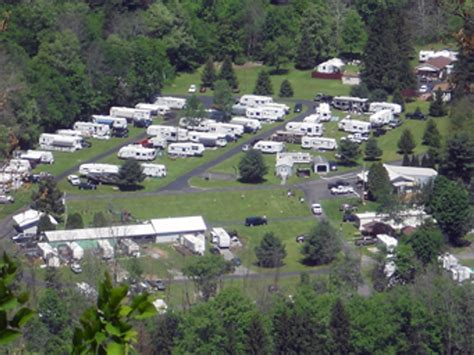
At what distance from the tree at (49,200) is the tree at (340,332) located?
532cm

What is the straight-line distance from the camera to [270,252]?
14.5 metres

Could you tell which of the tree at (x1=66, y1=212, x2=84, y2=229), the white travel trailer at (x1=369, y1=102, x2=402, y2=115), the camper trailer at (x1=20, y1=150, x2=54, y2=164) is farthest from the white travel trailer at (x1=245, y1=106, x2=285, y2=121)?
the tree at (x1=66, y1=212, x2=84, y2=229)

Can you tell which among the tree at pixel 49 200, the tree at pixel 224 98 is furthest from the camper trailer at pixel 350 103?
the tree at pixel 49 200

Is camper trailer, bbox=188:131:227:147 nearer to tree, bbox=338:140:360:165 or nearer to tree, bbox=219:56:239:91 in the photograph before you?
tree, bbox=338:140:360:165

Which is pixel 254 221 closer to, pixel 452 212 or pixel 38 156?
pixel 452 212

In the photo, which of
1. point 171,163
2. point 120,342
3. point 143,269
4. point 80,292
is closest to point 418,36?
point 171,163

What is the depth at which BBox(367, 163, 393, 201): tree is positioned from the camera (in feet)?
55.5

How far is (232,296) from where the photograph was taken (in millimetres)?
11812

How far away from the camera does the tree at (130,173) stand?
17125mm

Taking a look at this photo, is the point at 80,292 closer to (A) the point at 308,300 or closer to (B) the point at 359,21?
(A) the point at 308,300

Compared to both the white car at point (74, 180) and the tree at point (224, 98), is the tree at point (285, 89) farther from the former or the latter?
the white car at point (74, 180)

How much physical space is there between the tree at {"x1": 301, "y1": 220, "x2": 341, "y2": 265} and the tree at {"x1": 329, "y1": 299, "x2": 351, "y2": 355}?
9.37ft

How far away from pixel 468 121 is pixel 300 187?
9.26 ft

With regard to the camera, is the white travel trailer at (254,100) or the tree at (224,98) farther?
the white travel trailer at (254,100)
